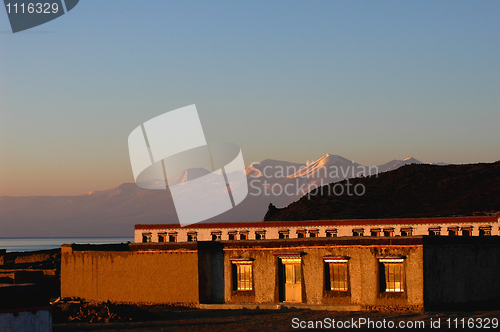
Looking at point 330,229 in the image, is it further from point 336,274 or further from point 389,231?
point 336,274

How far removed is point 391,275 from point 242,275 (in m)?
8.15

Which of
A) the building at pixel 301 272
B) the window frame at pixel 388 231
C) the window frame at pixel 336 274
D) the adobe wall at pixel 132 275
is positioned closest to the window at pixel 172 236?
the window frame at pixel 388 231

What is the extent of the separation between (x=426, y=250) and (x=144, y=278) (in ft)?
52.1

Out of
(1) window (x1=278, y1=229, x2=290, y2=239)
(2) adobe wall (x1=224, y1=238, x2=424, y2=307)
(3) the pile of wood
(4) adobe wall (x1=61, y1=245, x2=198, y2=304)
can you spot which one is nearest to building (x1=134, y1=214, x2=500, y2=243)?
(1) window (x1=278, y1=229, x2=290, y2=239)

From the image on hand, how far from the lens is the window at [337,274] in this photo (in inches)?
1203

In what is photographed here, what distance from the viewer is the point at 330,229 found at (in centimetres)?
5369

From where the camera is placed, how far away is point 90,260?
37.3 metres

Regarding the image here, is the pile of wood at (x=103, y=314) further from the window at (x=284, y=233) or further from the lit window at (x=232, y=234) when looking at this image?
the lit window at (x=232, y=234)

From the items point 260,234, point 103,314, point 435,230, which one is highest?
point 435,230

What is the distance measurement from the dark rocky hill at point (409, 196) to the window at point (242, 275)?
50232 mm

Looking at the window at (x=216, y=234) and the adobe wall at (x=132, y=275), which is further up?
the window at (x=216, y=234)

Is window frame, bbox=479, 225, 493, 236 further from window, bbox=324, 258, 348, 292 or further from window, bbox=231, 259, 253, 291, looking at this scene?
window, bbox=231, 259, 253, 291

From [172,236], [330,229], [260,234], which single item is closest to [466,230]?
[330,229]

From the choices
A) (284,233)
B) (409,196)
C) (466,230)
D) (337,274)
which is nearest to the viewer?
(337,274)
